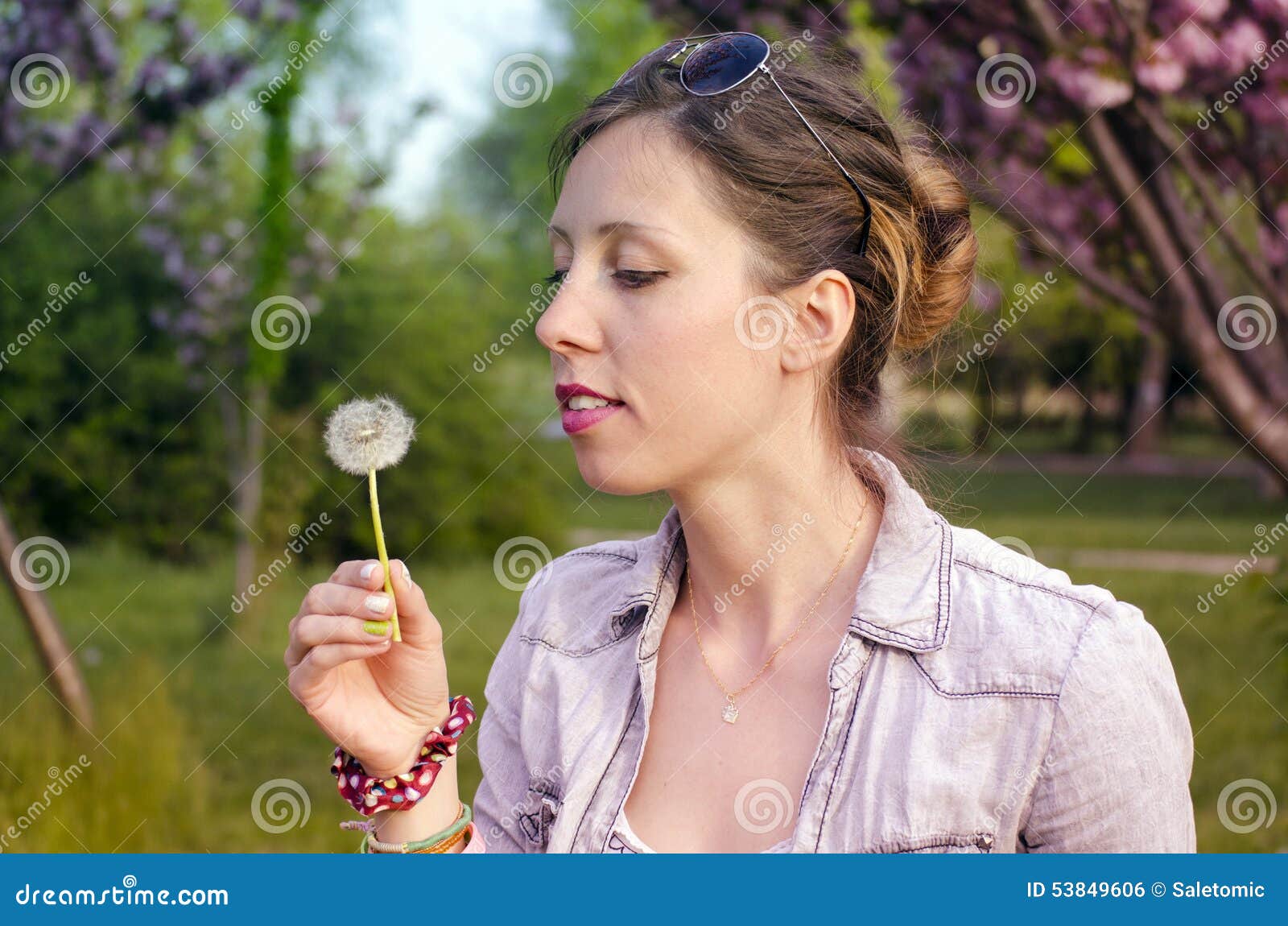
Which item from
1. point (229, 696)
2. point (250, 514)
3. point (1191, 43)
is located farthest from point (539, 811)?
point (250, 514)

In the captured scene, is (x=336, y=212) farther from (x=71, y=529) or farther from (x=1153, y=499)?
(x=1153, y=499)

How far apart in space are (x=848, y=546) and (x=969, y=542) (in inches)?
8.4

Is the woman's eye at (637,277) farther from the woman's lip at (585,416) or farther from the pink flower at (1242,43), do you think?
the pink flower at (1242,43)

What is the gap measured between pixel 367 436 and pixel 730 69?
3.09 feet

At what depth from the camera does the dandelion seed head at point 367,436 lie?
6.19 ft

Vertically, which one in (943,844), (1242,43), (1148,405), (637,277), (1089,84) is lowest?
(943,844)

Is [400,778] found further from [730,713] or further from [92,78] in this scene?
[92,78]

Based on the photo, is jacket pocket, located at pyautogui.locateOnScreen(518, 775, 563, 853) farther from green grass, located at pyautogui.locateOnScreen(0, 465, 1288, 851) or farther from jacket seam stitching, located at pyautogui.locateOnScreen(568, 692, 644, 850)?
green grass, located at pyautogui.locateOnScreen(0, 465, 1288, 851)

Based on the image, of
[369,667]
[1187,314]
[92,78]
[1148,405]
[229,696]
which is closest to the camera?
[369,667]

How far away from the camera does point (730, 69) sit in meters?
2.20

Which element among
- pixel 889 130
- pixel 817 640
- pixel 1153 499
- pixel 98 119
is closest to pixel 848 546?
pixel 817 640

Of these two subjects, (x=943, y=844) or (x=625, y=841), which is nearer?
(x=943, y=844)

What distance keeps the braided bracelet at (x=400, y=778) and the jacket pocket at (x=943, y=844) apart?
0.70 m

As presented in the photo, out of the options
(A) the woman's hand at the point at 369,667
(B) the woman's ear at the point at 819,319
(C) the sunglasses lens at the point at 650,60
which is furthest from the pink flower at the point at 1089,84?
(A) the woman's hand at the point at 369,667
